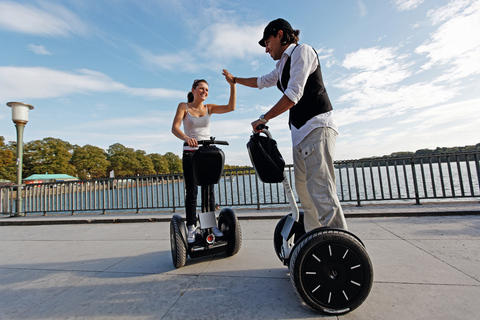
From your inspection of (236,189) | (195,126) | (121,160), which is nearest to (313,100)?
(195,126)

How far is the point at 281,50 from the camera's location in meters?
1.99

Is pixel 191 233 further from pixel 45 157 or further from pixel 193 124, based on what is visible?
pixel 45 157

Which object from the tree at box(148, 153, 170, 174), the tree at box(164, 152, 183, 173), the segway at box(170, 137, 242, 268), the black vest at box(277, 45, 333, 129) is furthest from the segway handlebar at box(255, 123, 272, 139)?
the tree at box(164, 152, 183, 173)

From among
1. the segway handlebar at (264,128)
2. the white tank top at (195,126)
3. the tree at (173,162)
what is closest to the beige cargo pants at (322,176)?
the segway handlebar at (264,128)

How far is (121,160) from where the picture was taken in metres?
64.8

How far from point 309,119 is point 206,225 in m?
1.60

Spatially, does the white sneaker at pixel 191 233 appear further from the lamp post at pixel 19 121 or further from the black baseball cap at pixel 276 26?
the lamp post at pixel 19 121

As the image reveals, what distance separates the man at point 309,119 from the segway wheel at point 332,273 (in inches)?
6.6

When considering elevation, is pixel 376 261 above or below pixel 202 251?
below

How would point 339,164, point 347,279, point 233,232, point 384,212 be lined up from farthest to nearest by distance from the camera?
point 339,164 → point 384,212 → point 233,232 → point 347,279

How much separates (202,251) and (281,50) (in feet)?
6.89

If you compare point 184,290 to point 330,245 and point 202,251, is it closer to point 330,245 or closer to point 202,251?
point 202,251

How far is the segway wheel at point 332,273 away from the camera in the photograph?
57.4 inches

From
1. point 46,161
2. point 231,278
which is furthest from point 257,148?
point 46,161
